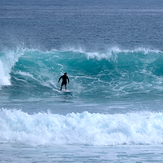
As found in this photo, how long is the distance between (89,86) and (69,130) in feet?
25.2

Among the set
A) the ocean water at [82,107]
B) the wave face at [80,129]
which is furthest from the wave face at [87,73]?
the wave face at [80,129]

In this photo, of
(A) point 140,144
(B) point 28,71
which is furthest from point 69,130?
(B) point 28,71

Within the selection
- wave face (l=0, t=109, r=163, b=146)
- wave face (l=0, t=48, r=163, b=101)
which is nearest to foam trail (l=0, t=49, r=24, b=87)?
wave face (l=0, t=48, r=163, b=101)

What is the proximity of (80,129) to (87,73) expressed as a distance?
1030 cm

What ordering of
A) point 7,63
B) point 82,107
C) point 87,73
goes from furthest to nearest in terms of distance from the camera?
point 7,63 → point 87,73 → point 82,107

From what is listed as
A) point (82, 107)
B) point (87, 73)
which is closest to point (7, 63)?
point (87, 73)

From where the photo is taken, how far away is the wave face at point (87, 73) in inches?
810

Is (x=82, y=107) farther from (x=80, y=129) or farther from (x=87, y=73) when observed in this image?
(x=87, y=73)

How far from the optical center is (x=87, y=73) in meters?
24.2

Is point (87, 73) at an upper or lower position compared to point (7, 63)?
lower

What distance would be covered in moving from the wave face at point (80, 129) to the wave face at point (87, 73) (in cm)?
456

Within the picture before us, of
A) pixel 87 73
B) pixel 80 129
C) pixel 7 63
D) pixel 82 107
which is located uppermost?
pixel 7 63

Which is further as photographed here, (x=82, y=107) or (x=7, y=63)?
(x=7, y=63)

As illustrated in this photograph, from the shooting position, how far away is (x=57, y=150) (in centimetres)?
1275
